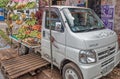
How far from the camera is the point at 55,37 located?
427 cm

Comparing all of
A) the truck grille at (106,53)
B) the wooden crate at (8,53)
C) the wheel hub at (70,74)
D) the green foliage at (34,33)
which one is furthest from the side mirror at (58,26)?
the wooden crate at (8,53)

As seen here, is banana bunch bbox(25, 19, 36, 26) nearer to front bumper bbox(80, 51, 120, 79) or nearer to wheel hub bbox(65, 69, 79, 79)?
wheel hub bbox(65, 69, 79, 79)

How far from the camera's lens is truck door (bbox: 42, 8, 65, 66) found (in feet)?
13.2

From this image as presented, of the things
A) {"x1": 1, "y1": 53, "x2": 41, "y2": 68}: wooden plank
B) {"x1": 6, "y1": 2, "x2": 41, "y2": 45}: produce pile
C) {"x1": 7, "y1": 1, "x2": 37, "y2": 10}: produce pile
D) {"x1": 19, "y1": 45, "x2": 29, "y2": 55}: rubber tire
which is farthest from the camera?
{"x1": 7, "y1": 1, "x2": 37, "y2": 10}: produce pile

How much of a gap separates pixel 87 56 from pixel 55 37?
116 cm

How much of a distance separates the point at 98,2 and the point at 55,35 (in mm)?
→ 3046

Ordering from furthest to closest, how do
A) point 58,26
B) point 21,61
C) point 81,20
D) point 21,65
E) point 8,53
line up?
point 8,53, point 21,61, point 21,65, point 81,20, point 58,26

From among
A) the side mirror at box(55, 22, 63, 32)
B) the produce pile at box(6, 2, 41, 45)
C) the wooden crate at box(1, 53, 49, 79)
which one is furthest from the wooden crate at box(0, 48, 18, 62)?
the side mirror at box(55, 22, 63, 32)

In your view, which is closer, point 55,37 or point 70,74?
point 70,74

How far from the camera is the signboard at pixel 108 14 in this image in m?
5.76

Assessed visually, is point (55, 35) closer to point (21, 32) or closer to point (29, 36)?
point (29, 36)

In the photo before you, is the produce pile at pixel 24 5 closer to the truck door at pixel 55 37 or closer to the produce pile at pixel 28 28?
the produce pile at pixel 28 28

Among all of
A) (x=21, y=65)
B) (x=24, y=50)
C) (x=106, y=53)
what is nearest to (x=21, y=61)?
(x=21, y=65)

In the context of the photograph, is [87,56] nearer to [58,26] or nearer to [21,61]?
[58,26]
